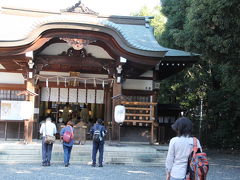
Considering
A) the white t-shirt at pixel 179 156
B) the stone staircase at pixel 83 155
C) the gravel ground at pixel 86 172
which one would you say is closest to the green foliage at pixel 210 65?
A: the gravel ground at pixel 86 172

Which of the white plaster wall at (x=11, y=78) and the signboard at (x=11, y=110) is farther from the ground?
the white plaster wall at (x=11, y=78)

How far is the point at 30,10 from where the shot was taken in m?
14.4

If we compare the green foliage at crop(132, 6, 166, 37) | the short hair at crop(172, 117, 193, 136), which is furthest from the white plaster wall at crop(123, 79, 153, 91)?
the green foliage at crop(132, 6, 166, 37)

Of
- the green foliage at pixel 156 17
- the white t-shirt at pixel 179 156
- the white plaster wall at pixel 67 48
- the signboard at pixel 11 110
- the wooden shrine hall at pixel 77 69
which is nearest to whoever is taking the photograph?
the white t-shirt at pixel 179 156

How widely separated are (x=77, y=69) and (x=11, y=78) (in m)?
2.74

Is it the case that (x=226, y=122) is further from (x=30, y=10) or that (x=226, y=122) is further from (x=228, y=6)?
(x=30, y=10)

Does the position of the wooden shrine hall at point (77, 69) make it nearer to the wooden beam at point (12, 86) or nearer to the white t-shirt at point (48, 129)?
the wooden beam at point (12, 86)

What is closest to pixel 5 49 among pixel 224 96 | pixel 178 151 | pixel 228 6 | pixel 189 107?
pixel 228 6

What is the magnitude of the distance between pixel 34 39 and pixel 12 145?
11.8ft

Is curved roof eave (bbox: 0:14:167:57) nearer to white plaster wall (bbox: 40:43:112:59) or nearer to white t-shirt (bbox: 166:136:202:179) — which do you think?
white plaster wall (bbox: 40:43:112:59)

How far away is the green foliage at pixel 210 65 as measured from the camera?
333 inches

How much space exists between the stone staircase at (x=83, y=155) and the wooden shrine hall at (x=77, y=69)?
36.2 inches

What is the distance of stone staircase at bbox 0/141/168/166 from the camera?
9.20 metres

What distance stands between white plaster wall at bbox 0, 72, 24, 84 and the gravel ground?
180 inches
